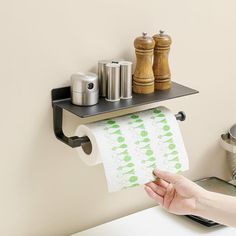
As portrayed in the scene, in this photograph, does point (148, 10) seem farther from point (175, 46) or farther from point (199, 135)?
point (199, 135)

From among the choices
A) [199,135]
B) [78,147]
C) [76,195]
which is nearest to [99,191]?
[76,195]

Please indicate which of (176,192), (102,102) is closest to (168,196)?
(176,192)

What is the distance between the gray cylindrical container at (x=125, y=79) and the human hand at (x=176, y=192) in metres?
0.18

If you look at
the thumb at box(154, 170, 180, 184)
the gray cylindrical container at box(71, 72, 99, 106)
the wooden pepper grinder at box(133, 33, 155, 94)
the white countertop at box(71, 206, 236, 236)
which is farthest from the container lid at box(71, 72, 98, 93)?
the white countertop at box(71, 206, 236, 236)

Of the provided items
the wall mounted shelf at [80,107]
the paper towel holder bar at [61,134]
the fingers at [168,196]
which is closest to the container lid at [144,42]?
the wall mounted shelf at [80,107]

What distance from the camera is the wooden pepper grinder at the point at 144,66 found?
106cm

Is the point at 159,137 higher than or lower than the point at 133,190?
higher

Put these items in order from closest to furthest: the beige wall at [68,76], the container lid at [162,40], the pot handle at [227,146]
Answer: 1. the beige wall at [68,76]
2. the container lid at [162,40]
3. the pot handle at [227,146]

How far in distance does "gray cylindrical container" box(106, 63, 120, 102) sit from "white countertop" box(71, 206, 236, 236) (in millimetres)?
334

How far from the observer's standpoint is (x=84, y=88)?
39.9 inches

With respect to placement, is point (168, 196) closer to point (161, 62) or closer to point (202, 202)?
point (202, 202)

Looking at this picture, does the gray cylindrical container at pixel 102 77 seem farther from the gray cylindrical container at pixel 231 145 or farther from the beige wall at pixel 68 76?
the gray cylindrical container at pixel 231 145

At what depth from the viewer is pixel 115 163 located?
102 cm

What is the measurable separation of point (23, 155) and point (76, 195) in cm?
19
